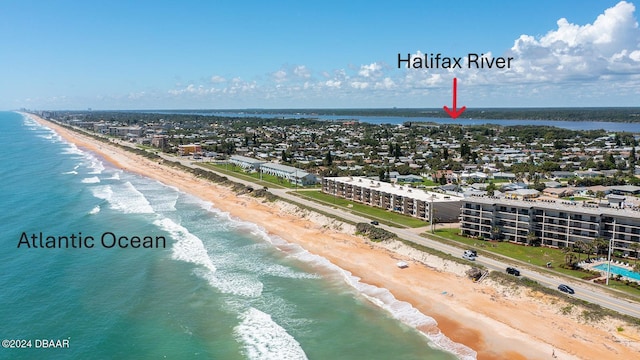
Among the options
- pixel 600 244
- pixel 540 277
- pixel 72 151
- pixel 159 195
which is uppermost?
pixel 72 151

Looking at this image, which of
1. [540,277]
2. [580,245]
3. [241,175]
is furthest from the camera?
[241,175]

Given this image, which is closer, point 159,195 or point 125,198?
point 125,198

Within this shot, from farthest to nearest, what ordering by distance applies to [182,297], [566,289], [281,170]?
[281,170]
[182,297]
[566,289]

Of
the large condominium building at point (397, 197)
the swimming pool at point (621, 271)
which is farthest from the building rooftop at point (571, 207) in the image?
the swimming pool at point (621, 271)

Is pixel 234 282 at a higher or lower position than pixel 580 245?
lower

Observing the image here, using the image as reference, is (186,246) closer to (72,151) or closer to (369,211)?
(369,211)

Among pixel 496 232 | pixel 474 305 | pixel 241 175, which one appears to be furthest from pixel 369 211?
pixel 241 175

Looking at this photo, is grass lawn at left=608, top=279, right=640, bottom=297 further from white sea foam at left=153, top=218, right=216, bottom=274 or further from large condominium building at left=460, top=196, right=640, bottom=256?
white sea foam at left=153, top=218, right=216, bottom=274

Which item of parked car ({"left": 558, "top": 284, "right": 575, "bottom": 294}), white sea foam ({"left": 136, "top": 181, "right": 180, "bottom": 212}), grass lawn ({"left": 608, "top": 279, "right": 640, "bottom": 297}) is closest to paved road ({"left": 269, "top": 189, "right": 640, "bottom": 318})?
parked car ({"left": 558, "top": 284, "right": 575, "bottom": 294})
